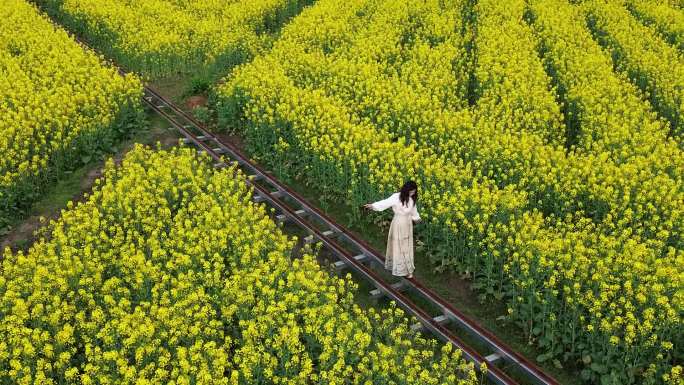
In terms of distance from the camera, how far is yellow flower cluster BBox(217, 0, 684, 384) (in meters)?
9.52

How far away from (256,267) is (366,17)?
18.1m

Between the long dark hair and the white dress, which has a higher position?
the long dark hair

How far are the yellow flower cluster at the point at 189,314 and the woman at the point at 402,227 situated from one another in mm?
1040

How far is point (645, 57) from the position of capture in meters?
19.7

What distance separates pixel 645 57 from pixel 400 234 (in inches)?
524

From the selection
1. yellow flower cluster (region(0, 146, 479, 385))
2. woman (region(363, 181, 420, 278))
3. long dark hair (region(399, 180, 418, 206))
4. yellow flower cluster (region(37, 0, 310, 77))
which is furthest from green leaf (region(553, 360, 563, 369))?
yellow flower cluster (region(37, 0, 310, 77))

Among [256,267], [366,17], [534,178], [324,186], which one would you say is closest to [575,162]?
[534,178]

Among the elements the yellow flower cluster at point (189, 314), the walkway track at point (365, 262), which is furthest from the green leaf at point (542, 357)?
the yellow flower cluster at point (189, 314)

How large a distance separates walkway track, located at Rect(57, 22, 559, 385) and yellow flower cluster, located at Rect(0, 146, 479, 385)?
1.42 ft

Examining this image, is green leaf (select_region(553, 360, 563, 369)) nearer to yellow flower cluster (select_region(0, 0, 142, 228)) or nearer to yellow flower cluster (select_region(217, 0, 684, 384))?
yellow flower cluster (select_region(217, 0, 684, 384))

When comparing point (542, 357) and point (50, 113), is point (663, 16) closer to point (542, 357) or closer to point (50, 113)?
point (542, 357)

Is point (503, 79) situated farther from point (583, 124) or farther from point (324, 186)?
point (324, 186)

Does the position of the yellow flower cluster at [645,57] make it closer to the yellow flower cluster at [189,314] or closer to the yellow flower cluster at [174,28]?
the yellow flower cluster at [189,314]

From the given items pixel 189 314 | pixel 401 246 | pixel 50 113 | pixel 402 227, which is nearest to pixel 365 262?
pixel 401 246
